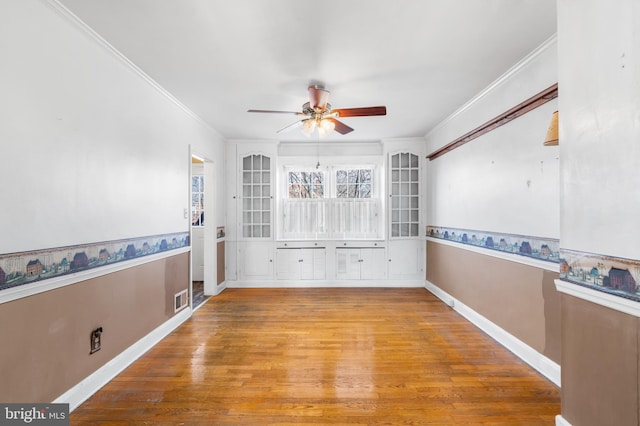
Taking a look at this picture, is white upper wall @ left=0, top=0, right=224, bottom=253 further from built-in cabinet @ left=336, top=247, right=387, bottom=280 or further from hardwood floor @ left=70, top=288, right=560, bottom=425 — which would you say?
built-in cabinet @ left=336, top=247, right=387, bottom=280

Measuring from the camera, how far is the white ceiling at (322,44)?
183cm

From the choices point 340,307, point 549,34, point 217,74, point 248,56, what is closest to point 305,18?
point 248,56

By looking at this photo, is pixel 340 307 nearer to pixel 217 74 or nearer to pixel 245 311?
pixel 245 311

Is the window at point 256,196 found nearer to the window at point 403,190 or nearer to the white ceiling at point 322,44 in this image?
the white ceiling at point 322,44

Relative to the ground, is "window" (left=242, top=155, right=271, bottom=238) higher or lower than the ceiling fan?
lower

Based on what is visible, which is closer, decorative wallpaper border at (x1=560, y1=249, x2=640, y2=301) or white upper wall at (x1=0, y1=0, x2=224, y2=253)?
decorative wallpaper border at (x1=560, y1=249, x2=640, y2=301)

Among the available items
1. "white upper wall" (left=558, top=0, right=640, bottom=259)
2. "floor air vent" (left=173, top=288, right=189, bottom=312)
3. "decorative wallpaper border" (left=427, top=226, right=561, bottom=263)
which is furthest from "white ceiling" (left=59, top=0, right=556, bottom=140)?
"floor air vent" (left=173, top=288, right=189, bottom=312)

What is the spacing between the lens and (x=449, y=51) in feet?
7.58

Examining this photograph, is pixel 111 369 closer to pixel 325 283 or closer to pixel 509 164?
pixel 325 283

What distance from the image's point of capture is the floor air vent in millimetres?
3379

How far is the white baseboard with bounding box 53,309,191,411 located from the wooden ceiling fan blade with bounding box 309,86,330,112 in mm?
2849

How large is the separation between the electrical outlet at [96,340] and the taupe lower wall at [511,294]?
3.55m

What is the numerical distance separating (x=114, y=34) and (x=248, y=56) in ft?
3.19

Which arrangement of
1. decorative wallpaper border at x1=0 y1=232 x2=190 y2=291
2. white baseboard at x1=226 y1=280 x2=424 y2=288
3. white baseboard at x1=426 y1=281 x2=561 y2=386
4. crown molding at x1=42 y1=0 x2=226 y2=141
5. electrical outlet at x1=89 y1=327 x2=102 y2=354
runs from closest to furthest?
decorative wallpaper border at x1=0 y1=232 x2=190 y2=291 < crown molding at x1=42 y1=0 x2=226 y2=141 < electrical outlet at x1=89 y1=327 x2=102 y2=354 < white baseboard at x1=426 y1=281 x2=561 y2=386 < white baseboard at x1=226 y1=280 x2=424 y2=288
